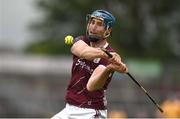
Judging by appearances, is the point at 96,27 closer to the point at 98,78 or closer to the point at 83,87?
the point at 98,78

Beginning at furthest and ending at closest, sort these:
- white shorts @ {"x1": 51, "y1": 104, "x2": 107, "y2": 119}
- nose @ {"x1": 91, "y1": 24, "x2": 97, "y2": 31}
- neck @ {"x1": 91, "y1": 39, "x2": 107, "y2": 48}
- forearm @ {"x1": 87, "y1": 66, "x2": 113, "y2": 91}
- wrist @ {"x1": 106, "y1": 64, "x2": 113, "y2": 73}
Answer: white shorts @ {"x1": 51, "y1": 104, "x2": 107, "y2": 119} < neck @ {"x1": 91, "y1": 39, "x2": 107, "y2": 48} < nose @ {"x1": 91, "y1": 24, "x2": 97, "y2": 31} < forearm @ {"x1": 87, "y1": 66, "x2": 113, "y2": 91} < wrist @ {"x1": 106, "y1": 64, "x2": 113, "y2": 73}

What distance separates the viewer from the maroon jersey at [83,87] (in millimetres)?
12312

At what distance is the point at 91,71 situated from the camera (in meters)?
12.3

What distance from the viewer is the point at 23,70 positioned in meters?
61.6

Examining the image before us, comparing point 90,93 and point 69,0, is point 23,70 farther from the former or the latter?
point 90,93

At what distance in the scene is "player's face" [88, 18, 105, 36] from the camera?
1209 centimetres

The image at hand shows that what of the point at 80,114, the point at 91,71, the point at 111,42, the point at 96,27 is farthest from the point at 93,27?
the point at 111,42

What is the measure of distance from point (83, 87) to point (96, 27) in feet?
2.56

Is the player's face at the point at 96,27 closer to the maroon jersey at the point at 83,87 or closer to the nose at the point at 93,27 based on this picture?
the nose at the point at 93,27

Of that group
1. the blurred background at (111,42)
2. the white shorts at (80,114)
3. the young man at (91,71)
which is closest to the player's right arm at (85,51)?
the young man at (91,71)

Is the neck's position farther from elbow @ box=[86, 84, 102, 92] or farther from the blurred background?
the blurred background

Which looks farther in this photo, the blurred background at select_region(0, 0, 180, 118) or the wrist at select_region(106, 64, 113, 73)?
the blurred background at select_region(0, 0, 180, 118)

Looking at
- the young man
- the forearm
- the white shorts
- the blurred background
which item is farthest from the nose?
the blurred background

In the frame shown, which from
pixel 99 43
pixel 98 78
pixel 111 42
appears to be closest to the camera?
pixel 98 78
